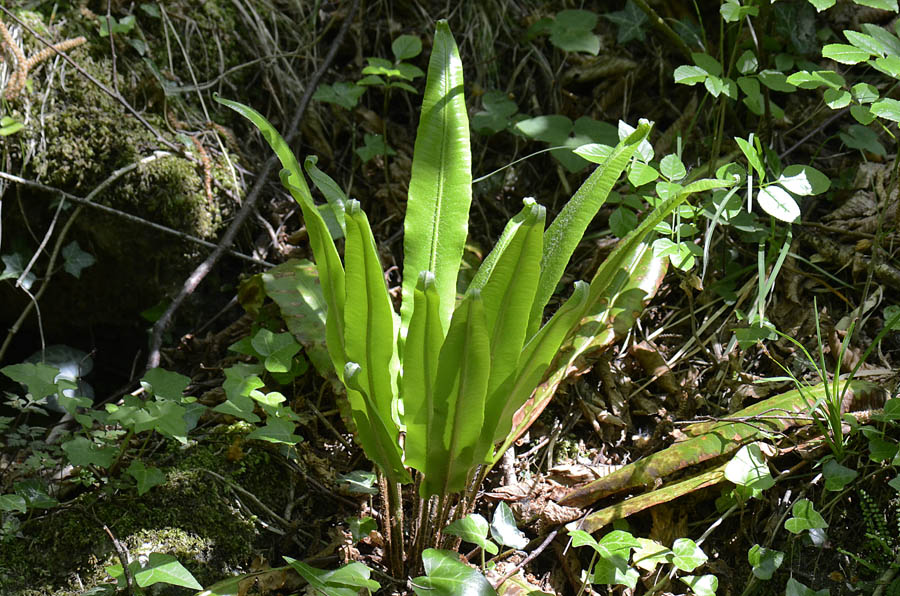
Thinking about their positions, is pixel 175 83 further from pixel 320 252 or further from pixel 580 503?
pixel 580 503

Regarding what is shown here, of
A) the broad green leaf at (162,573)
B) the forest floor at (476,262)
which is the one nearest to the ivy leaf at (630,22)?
the forest floor at (476,262)

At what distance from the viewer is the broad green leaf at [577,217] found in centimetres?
133

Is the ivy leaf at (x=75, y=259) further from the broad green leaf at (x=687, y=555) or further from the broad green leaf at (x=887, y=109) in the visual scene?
the broad green leaf at (x=887, y=109)

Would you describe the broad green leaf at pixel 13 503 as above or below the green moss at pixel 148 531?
above

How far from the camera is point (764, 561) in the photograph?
132 centimetres

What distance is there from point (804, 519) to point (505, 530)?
1.85ft

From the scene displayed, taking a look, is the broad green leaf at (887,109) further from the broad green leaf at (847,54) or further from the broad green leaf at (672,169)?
the broad green leaf at (672,169)

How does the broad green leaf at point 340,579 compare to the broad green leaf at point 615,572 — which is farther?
the broad green leaf at point 615,572

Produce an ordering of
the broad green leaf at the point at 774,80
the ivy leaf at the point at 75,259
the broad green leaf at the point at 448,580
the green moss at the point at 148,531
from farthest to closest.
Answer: the ivy leaf at the point at 75,259 < the broad green leaf at the point at 774,80 < the green moss at the point at 148,531 < the broad green leaf at the point at 448,580

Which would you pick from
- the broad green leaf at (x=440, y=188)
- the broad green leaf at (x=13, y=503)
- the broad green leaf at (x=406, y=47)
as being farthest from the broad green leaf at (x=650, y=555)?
the broad green leaf at (x=406, y=47)

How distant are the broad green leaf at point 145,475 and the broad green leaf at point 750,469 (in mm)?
1175

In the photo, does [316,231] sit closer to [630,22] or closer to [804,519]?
[804,519]

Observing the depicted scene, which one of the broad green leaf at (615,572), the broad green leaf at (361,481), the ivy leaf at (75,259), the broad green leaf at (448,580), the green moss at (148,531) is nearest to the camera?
the broad green leaf at (448,580)

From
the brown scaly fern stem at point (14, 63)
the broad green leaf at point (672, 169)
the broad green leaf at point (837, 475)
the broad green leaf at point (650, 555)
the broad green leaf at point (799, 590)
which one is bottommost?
the broad green leaf at point (799, 590)
